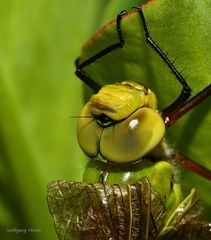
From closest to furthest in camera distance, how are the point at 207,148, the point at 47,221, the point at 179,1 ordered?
the point at 179,1
the point at 207,148
the point at 47,221

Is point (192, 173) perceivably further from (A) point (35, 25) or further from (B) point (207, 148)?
(A) point (35, 25)

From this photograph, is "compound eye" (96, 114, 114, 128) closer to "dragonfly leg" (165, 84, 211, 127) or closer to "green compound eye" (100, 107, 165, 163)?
"green compound eye" (100, 107, 165, 163)

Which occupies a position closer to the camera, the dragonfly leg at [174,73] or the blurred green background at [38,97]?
the dragonfly leg at [174,73]

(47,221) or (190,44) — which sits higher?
(190,44)

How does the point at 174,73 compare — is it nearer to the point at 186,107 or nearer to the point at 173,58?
the point at 173,58

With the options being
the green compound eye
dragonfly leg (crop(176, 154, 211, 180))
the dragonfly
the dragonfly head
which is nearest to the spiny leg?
the dragonfly

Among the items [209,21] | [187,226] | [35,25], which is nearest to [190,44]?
[209,21]

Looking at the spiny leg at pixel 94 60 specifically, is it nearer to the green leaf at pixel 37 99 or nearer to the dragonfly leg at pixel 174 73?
the dragonfly leg at pixel 174 73

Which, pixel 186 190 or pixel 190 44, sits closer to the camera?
pixel 190 44

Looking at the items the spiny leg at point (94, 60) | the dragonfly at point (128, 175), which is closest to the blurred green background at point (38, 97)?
the spiny leg at point (94, 60)
